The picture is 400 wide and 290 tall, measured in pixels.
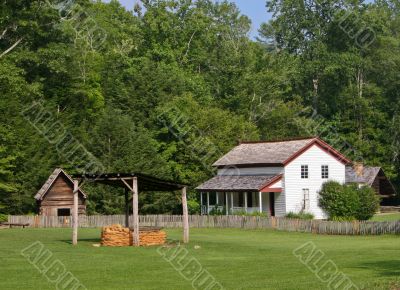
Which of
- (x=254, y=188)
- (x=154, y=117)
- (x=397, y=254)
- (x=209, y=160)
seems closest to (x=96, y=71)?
(x=154, y=117)

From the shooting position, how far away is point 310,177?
66.0 m

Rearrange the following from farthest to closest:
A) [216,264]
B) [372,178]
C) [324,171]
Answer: [372,178] → [324,171] → [216,264]

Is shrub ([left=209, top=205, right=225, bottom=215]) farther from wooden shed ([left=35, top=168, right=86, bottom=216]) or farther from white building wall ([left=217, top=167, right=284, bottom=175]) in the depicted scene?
wooden shed ([left=35, top=168, right=86, bottom=216])

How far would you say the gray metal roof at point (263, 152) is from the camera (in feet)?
213

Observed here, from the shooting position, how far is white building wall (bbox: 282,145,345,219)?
64.9 metres

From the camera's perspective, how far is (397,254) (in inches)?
1219

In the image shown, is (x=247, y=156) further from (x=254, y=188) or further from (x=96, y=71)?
(x=96, y=71)

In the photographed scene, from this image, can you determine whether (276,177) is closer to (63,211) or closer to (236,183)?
(236,183)

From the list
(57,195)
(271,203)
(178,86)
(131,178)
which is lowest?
(271,203)

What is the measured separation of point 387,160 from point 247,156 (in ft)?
93.4

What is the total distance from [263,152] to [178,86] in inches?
641

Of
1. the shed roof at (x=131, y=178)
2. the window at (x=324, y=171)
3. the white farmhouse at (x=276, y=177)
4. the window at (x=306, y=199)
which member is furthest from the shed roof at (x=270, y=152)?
the shed roof at (x=131, y=178)

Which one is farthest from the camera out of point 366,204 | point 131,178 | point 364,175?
point 364,175

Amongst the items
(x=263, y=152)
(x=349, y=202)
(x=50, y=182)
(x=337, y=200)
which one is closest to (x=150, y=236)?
(x=50, y=182)
